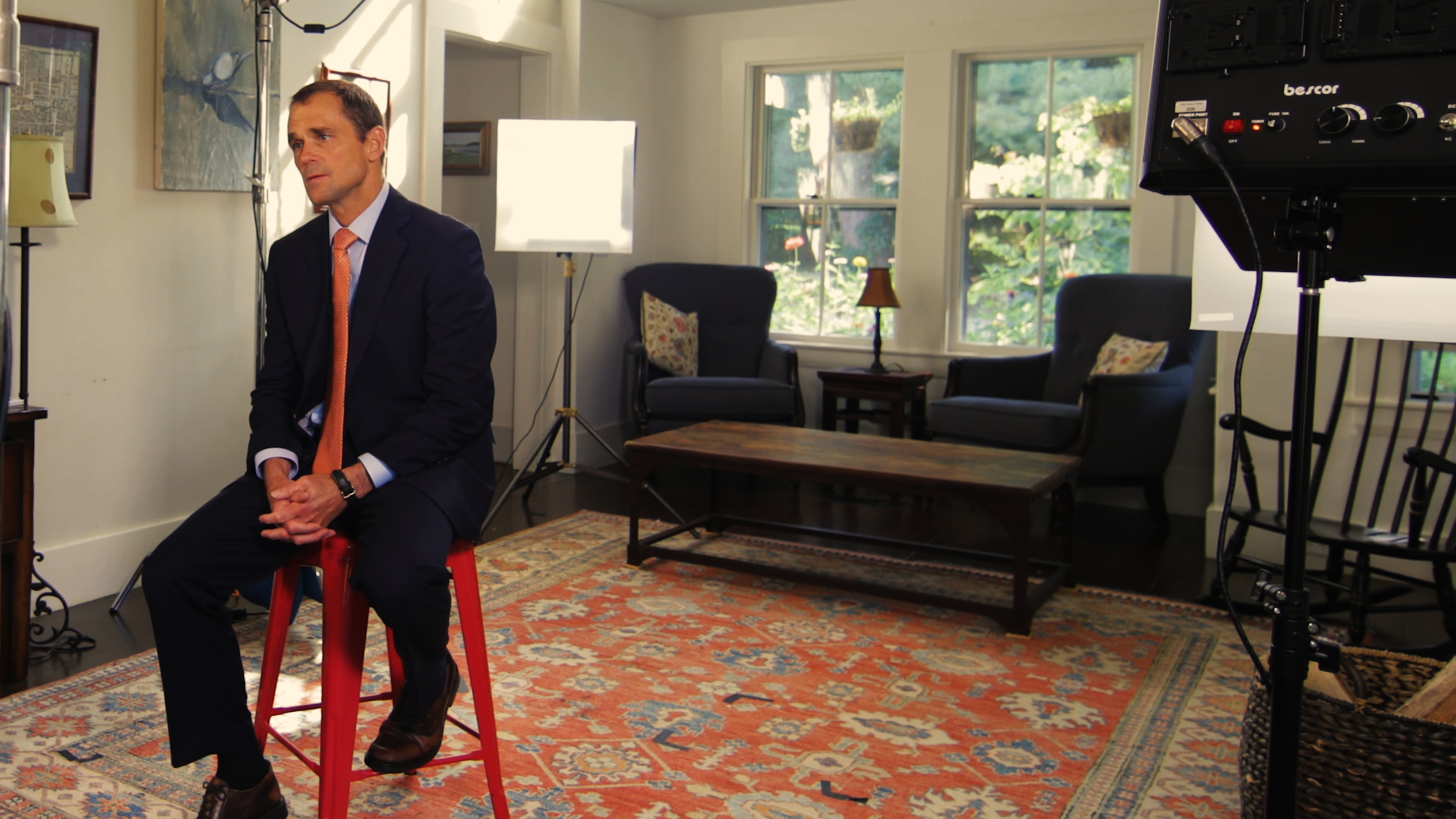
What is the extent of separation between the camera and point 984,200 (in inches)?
218

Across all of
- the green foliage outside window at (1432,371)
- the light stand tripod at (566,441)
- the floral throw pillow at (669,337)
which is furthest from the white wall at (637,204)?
the green foliage outside window at (1432,371)

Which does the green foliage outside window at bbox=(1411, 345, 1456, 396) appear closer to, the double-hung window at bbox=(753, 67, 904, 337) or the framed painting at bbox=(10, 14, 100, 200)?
the double-hung window at bbox=(753, 67, 904, 337)

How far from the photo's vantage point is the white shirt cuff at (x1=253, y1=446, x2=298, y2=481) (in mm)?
2088

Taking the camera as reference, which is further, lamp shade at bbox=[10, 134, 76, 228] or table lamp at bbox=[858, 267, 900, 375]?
table lamp at bbox=[858, 267, 900, 375]

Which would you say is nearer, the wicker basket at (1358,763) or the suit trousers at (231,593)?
the wicker basket at (1358,763)

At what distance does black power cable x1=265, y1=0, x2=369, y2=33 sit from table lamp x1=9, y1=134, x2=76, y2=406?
0.85 metres

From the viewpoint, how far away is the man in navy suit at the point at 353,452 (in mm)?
1885

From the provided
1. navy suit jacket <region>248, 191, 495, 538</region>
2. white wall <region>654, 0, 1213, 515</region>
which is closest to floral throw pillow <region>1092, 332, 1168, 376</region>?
white wall <region>654, 0, 1213, 515</region>

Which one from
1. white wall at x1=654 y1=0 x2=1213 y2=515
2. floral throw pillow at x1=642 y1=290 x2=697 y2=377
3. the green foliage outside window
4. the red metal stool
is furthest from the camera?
floral throw pillow at x1=642 y1=290 x2=697 y2=377

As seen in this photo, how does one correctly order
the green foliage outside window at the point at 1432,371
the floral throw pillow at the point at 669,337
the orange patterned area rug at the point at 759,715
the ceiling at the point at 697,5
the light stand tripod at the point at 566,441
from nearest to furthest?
the orange patterned area rug at the point at 759,715 → the green foliage outside window at the point at 1432,371 → the light stand tripod at the point at 566,441 → the floral throw pillow at the point at 669,337 → the ceiling at the point at 697,5

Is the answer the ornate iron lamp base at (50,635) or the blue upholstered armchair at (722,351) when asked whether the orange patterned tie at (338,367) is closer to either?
the ornate iron lamp base at (50,635)

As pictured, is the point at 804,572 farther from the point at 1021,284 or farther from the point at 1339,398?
the point at 1021,284

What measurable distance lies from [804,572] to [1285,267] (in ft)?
7.28

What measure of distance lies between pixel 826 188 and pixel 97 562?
3.80m
